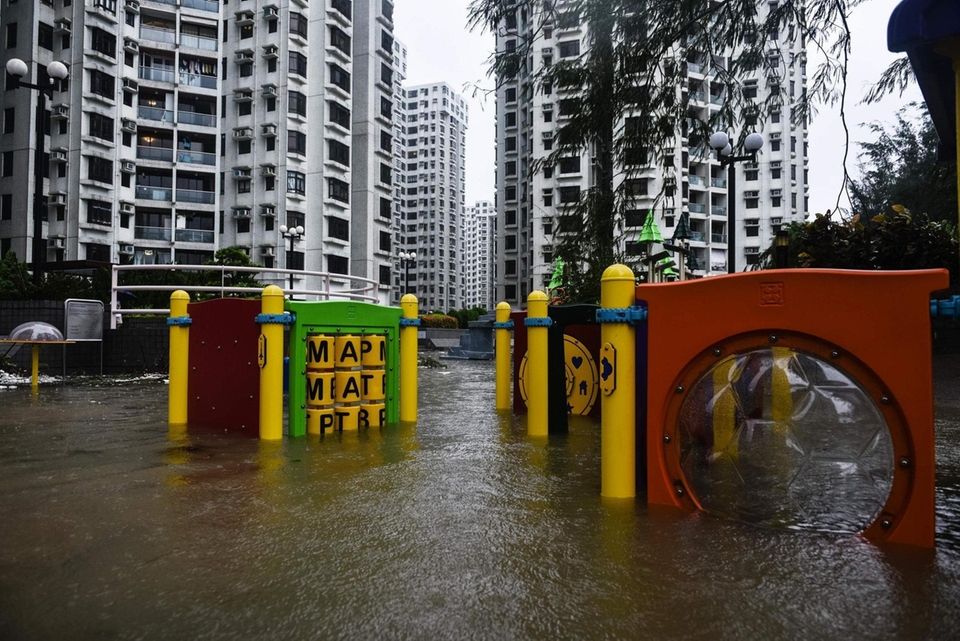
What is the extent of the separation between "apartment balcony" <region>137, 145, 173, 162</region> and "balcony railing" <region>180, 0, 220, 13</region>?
10.8 metres

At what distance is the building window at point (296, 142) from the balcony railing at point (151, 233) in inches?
411

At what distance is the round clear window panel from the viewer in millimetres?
2789

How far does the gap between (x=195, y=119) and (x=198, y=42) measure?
5.93 meters

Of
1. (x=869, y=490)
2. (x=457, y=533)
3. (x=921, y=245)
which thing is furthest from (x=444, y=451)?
(x=921, y=245)

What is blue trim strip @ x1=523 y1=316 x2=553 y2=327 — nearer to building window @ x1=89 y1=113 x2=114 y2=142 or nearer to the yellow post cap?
the yellow post cap

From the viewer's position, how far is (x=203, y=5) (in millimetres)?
45906

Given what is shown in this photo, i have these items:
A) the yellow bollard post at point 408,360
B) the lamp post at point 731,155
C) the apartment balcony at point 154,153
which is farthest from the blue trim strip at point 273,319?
the apartment balcony at point 154,153

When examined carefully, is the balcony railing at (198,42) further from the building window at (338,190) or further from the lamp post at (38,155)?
the lamp post at (38,155)

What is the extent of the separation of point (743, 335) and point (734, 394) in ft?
1.92

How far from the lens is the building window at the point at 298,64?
1795 inches

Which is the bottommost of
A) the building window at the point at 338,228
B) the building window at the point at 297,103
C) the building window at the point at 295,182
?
the building window at the point at 338,228

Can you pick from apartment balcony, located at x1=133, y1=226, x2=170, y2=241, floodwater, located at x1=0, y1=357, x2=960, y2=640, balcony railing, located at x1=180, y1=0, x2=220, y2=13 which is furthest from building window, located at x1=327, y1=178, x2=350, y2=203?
floodwater, located at x1=0, y1=357, x2=960, y2=640

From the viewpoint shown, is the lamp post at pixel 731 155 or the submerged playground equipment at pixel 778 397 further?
the lamp post at pixel 731 155

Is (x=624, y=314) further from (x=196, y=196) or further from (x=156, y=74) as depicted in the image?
(x=156, y=74)
